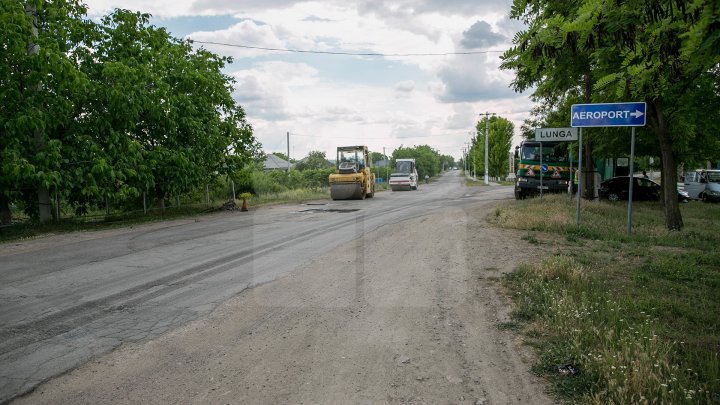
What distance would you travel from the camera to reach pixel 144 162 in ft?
51.4

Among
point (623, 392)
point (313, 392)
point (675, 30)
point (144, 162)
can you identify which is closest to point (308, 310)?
point (313, 392)

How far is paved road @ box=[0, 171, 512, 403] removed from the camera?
15.5 ft

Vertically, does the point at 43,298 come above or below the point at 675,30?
below

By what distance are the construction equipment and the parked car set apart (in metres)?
12.5

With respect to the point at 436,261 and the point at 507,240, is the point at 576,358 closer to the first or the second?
the point at 436,261

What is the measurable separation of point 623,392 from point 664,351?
3.20 feet

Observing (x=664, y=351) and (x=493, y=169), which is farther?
(x=493, y=169)

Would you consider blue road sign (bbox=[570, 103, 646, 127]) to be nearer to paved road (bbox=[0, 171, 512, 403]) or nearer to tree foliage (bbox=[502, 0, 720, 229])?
tree foliage (bbox=[502, 0, 720, 229])

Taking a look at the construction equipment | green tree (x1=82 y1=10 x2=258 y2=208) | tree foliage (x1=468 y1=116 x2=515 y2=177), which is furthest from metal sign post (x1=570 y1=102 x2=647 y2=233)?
tree foliage (x1=468 y1=116 x2=515 y2=177)

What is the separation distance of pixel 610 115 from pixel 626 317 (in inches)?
276

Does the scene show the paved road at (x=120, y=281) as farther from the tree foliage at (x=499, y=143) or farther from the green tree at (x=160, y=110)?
the tree foliage at (x=499, y=143)

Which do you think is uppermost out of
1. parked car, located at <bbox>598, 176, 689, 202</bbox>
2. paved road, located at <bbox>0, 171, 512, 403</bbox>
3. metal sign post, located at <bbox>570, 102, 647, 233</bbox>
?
metal sign post, located at <bbox>570, 102, 647, 233</bbox>

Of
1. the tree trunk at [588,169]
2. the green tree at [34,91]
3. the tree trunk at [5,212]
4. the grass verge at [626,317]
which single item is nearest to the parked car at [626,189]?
the tree trunk at [588,169]

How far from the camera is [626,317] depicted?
5.00 metres
